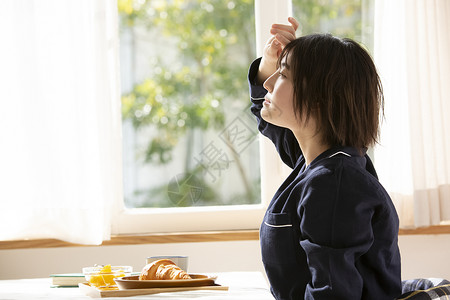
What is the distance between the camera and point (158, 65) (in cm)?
251

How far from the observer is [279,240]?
121 cm

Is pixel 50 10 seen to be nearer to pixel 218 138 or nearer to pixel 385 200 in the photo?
pixel 218 138

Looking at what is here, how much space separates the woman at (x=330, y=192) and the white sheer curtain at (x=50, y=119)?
42.4 inches

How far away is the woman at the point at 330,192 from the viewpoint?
3.54ft

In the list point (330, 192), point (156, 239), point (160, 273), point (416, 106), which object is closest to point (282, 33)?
point (330, 192)

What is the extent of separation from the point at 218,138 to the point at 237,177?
0.57 ft

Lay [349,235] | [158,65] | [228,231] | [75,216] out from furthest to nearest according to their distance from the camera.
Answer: [158,65], [228,231], [75,216], [349,235]

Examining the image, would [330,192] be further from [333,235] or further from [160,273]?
[160,273]

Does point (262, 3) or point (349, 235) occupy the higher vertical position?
point (262, 3)

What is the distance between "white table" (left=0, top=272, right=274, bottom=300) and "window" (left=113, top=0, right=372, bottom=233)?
0.89 metres

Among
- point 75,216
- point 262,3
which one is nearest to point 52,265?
point 75,216

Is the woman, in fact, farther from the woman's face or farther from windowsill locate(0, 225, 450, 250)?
windowsill locate(0, 225, 450, 250)

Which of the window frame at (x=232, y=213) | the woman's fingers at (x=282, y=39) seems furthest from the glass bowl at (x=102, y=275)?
the window frame at (x=232, y=213)

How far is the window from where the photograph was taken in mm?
2475
